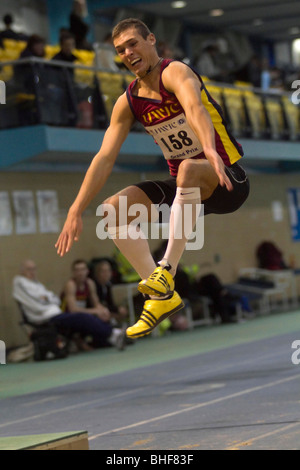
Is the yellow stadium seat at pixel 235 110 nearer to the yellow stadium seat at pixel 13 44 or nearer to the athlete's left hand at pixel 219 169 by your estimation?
the yellow stadium seat at pixel 13 44

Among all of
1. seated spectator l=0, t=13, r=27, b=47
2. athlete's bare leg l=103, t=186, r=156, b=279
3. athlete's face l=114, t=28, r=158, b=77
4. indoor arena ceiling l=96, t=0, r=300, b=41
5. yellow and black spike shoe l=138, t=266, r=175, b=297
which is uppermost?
indoor arena ceiling l=96, t=0, r=300, b=41

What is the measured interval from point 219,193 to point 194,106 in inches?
23.3

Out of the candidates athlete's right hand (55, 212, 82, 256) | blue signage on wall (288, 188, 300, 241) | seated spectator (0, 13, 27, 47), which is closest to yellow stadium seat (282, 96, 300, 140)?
blue signage on wall (288, 188, 300, 241)

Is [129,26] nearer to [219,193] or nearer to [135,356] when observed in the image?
[219,193]

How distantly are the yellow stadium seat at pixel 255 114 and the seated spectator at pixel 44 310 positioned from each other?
22.3 ft

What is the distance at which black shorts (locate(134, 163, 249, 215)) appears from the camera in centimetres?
507

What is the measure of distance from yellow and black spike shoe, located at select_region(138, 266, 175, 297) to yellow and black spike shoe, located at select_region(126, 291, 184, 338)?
64mm

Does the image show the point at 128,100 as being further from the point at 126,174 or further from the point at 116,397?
the point at 126,174

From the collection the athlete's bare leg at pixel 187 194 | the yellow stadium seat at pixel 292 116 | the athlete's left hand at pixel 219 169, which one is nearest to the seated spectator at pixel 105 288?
the yellow stadium seat at pixel 292 116

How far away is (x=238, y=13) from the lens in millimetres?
25625

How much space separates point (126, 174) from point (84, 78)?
4.30 metres

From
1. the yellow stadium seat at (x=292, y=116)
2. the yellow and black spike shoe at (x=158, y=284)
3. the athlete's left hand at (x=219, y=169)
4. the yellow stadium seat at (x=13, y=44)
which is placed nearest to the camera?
the athlete's left hand at (x=219, y=169)

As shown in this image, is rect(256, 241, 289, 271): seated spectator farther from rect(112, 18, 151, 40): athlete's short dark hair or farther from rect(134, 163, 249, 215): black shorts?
rect(112, 18, 151, 40): athlete's short dark hair

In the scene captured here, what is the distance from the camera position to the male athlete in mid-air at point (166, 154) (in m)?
4.98
